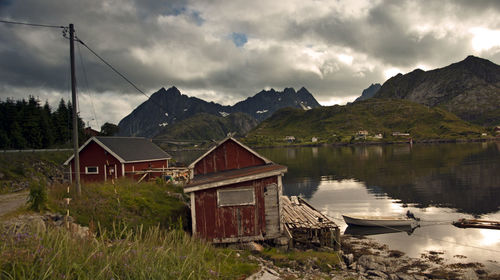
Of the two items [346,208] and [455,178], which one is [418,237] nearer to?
[346,208]

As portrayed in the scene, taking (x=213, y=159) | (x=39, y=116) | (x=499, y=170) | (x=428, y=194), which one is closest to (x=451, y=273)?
(x=213, y=159)

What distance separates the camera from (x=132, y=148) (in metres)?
37.2

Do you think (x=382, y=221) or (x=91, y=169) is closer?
(x=382, y=221)

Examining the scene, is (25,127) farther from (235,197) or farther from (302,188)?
(235,197)

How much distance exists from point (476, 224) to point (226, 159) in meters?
27.5

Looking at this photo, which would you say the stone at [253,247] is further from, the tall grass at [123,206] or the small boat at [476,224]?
the small boat at [476,224]

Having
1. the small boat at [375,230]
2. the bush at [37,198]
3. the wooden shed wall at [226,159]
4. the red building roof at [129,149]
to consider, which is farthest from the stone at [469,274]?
the red building roof at [129,149]

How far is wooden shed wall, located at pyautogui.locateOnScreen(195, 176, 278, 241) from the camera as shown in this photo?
66.6 ft

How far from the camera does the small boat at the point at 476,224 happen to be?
30.9 metres

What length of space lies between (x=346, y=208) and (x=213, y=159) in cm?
2531

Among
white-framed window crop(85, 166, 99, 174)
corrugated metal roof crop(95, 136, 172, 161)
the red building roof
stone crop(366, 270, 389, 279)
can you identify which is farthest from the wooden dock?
white-framed window crop(85, 166, 99, 174)

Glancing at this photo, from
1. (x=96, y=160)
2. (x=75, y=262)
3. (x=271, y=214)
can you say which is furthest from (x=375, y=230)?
(x=75, y=262)

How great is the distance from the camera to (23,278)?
15.5ft

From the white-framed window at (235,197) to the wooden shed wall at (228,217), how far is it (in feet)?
0.71
